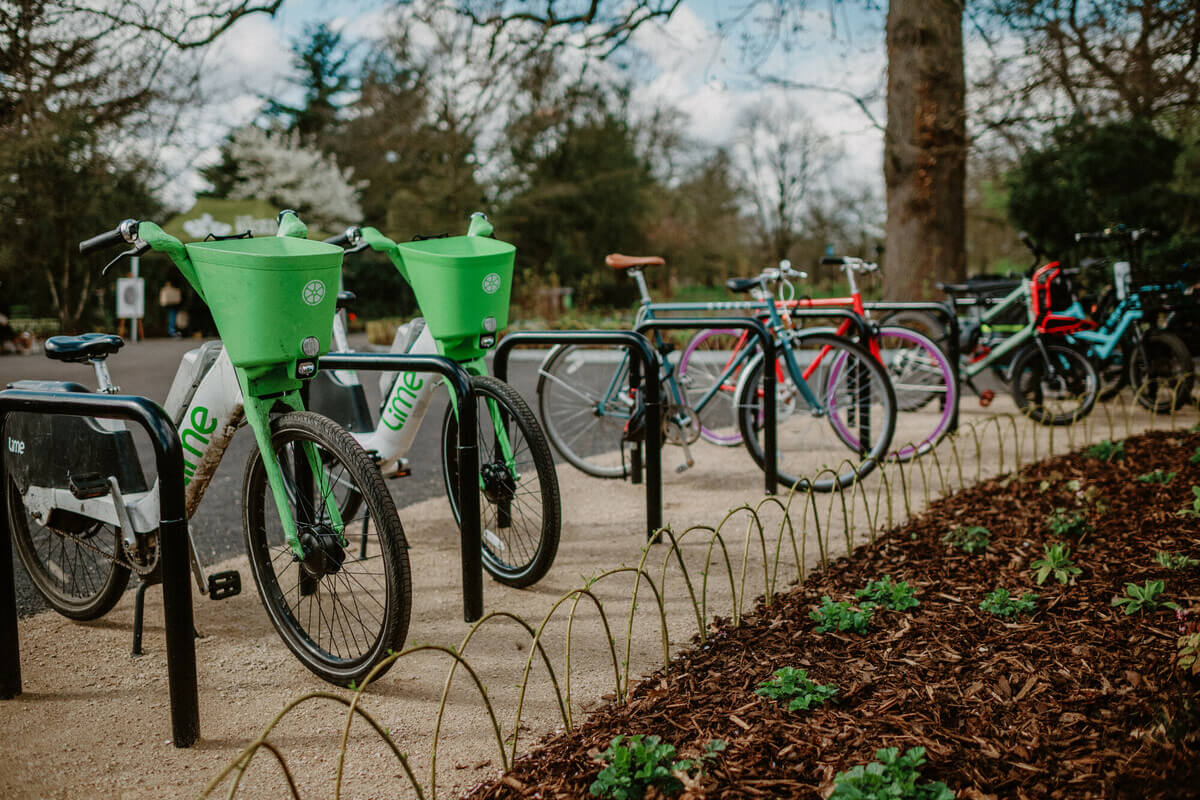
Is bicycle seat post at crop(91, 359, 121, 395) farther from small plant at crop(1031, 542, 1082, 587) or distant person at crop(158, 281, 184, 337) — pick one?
distant person at crop(158, 281, 184, 337)

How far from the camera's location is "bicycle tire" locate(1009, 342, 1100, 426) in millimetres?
6855

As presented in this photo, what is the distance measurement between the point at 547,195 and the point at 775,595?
25.0m

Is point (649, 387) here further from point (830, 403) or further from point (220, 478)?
point (220, 478)

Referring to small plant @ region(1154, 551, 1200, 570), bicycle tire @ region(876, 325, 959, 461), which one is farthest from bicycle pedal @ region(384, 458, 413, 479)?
small plant @ region(1154, 551, 1200, 570)

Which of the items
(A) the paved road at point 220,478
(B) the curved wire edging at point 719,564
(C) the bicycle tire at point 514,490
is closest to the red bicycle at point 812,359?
(B) the curved wire edging at point 719,564

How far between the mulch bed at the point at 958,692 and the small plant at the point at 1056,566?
0.04 metres

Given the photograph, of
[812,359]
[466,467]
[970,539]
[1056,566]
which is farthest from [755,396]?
[466,467]

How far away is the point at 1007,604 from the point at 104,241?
3016mm

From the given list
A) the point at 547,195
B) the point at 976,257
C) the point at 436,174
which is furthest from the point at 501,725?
the point at 976,257

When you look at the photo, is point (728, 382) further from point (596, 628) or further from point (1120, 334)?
point (1120, 334)

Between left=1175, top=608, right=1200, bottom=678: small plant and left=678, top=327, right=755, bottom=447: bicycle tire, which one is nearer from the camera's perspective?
left=1175, top=608, right=1200, bottom=678: small plant

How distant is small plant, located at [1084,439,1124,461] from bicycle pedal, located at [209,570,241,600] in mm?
4349

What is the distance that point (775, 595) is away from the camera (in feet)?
10.8

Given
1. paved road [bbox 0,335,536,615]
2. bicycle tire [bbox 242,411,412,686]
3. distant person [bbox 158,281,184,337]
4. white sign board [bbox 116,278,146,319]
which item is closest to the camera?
bicycle tire [bbox 242,411,412,686]
